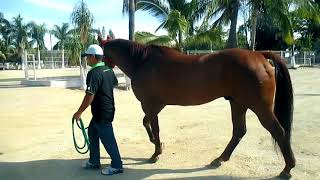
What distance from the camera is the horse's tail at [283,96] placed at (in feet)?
16.8

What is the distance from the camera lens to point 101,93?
5332 mm

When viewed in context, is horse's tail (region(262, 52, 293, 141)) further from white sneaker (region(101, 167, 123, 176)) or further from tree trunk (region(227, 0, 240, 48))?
tree trunk (region(227, 0, 240, 48))

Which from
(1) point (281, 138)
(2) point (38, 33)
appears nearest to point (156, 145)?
(1) point (281, 138)

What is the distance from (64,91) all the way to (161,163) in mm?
13817

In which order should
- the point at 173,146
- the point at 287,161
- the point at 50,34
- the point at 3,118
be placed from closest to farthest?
1. the point at 287,161
2. the point at 173,146
3. the point at 3,118
4. the point at 50,34

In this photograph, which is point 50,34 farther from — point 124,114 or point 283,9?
point 124,114

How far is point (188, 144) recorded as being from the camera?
23.0 ft

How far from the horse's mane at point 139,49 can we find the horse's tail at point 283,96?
1518 millimetres

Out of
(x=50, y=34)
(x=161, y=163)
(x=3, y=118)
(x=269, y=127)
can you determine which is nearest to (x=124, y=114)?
(x=3, y=118)

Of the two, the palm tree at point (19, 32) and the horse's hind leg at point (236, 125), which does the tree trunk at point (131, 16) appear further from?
the palm tree at point (19, 32)

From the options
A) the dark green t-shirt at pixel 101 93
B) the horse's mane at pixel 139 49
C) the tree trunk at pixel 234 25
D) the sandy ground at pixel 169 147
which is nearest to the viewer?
the dark green t-shirt at pixel 101 93

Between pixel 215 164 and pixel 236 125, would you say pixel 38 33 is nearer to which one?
pixel 236 125

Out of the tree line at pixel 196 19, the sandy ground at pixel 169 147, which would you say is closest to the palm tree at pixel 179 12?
the tree line at pixel 196 19

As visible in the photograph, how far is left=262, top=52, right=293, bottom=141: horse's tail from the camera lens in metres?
5.12
